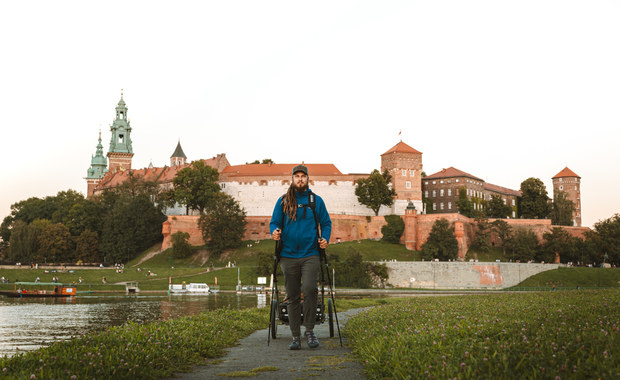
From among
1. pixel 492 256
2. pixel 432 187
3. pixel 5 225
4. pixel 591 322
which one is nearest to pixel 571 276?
pixel 492 256

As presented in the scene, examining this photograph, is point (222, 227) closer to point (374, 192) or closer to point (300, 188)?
point (374, 192)

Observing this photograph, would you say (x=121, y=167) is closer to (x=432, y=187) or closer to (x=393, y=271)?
(x=432, y=187)

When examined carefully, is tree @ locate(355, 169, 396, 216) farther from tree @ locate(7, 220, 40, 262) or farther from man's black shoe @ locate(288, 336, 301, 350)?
man's black shoe @ locate(288, 336, 301, 350)

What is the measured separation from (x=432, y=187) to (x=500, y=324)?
105 metres

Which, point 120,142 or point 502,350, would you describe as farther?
point 120,142

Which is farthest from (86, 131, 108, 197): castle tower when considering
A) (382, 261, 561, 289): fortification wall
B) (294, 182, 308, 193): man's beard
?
(294, 182, 308, 193): man's beard

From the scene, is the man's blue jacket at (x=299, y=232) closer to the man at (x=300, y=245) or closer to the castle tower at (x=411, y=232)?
the man at (x=300, y=245)

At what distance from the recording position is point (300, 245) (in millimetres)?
8047

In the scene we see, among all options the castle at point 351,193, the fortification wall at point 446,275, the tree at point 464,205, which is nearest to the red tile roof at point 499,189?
the castle at point 351,193

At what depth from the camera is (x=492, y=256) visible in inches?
2992

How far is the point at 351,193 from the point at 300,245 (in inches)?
3240

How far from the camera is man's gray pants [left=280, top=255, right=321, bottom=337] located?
8.02 metres

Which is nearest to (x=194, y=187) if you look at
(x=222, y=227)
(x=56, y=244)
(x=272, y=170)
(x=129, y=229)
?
(x=129, y=229)

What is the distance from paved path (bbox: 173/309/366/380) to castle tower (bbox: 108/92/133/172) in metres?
122
